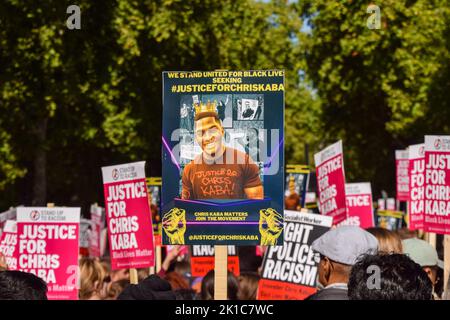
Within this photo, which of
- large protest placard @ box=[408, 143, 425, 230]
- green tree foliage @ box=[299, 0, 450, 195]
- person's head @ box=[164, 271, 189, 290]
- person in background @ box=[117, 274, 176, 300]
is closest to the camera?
person in background @ box=[117, 274, 176, 300]

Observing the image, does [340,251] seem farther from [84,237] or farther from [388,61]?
[388,61]

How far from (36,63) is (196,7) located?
4864mm

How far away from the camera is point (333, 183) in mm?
11117

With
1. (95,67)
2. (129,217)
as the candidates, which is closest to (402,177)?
(129,217)

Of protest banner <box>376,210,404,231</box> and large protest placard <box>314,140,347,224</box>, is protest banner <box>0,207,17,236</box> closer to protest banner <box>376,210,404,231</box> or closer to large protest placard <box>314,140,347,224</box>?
large protest placard <box>314,140,347,224</box>

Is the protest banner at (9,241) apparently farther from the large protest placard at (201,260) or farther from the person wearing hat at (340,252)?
the person wearing hat at (340,252)

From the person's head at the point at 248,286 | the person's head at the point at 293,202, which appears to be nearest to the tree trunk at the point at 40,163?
the person's head at the point at 293,202

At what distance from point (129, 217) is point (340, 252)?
14.7 feet

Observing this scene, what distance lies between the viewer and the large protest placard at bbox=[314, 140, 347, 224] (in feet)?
35.8

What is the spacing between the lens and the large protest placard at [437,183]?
28.7 ft

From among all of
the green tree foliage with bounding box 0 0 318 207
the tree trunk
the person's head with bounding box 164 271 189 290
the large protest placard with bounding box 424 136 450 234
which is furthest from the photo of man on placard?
the tree trunk

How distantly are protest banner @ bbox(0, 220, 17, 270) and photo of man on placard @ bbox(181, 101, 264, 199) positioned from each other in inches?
129
